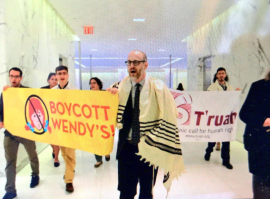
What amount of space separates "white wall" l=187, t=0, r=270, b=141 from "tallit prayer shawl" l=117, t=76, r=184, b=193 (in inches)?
22.9

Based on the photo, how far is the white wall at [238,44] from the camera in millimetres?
1228

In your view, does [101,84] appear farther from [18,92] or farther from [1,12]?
[1,12]

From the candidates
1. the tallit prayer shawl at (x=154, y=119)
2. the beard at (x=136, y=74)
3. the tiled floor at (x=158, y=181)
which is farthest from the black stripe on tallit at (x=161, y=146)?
the tiled floor at (x=158, y=181)

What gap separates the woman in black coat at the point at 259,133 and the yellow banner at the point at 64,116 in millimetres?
734

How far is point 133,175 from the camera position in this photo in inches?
47.6

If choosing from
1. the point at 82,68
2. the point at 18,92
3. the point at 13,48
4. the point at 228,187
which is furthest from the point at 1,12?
the point at 228,187

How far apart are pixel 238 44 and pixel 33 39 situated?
1.62m

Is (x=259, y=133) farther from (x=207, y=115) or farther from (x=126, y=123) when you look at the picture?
(x=207, y=115)

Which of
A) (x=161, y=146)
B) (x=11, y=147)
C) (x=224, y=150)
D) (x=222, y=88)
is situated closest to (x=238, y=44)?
(x=222, y=88)

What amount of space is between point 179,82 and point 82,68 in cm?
80

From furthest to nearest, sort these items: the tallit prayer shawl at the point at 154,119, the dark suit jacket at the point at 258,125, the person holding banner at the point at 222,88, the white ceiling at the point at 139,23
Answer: the person holding banner at the point at 222,88 → the white ceiling at the point at 139,23 → the tallit prayer shawl at the point at 154,119 → the dark suit jacket at the point at 258,125

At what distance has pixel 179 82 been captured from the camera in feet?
5.38

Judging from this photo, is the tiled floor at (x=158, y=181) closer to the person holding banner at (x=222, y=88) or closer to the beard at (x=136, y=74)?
the person holding banner at (x=222, y=88)

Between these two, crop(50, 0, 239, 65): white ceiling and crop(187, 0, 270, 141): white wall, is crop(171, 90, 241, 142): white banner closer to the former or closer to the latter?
crop(187, 0, 270, 141): white wall
